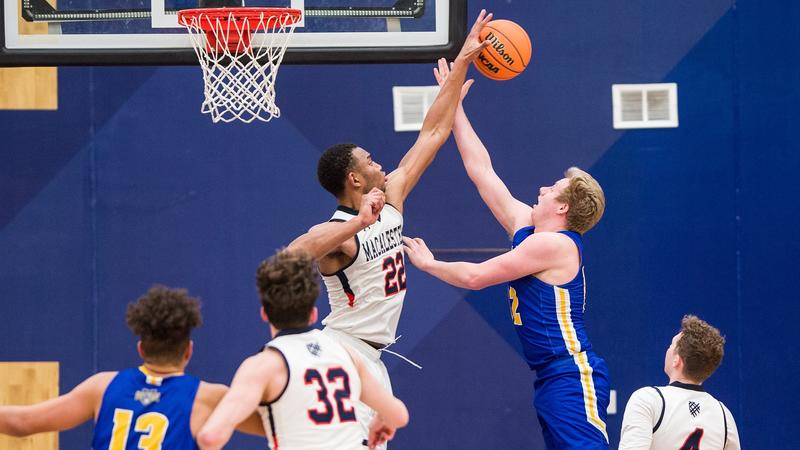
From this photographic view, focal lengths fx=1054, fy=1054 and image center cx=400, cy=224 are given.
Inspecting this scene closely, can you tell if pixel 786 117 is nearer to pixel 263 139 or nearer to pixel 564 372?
pixel 564 372

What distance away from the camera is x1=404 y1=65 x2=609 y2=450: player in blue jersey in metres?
5.22

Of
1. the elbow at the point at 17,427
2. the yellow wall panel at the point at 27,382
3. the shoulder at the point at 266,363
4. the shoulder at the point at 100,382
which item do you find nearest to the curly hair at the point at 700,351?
the shoulder at the point at 266,363

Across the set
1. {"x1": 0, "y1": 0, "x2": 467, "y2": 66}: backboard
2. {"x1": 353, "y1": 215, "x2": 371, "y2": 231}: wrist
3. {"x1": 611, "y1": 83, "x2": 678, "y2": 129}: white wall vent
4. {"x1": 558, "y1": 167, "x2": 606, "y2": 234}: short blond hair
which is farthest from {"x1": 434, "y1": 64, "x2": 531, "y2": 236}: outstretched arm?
{"x1": 611, "y1": 83, "x2": 678, "y2": 129}: white wall vent

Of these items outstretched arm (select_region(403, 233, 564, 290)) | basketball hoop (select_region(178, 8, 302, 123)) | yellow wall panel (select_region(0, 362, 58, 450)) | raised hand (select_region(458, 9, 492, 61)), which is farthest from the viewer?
yellow wall panel (select_region(0, 362, 58, 450))

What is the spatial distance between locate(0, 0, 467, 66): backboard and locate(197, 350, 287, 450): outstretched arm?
2472mm

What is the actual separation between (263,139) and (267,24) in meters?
1.60

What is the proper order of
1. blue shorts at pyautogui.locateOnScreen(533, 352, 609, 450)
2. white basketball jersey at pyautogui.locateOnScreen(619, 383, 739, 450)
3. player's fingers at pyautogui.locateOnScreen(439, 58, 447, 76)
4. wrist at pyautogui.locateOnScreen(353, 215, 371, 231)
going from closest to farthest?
white basketball jersey at pyautogui.locateOnScreen(619, 383, 739, 450) < wrist at pyautogui.locateOnScreen(353, 215, 371, 231) < blue shorts at pyautogui.locateOnScreen(533, 352, 609, 450) < player's fingers at pyautogui.locateOnScreen(439, 58, 447, 76)

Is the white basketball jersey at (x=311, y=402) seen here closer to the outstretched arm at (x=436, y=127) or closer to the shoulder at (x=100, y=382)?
the shoulder at (x=100, y=382)

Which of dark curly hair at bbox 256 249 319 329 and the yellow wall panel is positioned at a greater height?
dark curly hair at bbox 256 249 319 329

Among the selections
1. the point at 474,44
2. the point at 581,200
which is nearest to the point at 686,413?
the point at 581,200

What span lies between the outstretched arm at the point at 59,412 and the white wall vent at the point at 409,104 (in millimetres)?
3738

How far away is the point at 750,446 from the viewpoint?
725 centimetres

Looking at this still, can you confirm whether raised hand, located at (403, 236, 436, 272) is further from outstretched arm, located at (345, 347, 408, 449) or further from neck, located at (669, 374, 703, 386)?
outstretched arm, located at (345, 347, 408, 449)

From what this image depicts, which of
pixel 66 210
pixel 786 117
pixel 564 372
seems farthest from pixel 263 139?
pixel 786 117
